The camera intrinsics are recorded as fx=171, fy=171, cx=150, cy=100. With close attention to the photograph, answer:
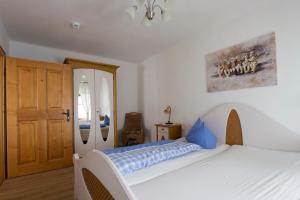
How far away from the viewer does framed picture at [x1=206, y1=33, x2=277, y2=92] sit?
2109 millimetres

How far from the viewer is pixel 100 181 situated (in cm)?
102

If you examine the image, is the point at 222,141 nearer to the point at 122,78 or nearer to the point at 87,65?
the point at 87,65

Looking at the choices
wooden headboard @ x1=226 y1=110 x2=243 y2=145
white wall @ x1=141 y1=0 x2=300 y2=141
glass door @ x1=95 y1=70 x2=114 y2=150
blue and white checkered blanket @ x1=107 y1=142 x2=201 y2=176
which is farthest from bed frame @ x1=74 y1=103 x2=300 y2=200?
glass door @ x1=95 y1=70 x2=114 y2=150

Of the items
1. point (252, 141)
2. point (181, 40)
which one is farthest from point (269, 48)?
point (181, 40)

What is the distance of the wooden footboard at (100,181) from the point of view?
2.73 feet

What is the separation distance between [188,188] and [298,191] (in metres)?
0.69

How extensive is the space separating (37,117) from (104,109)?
1.14m

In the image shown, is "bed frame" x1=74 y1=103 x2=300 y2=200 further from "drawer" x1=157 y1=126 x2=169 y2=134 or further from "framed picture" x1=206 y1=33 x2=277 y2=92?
"drawer" x1=157 y1=126 x2=169 y2=134

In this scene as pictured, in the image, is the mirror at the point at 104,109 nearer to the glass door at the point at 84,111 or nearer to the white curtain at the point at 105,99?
the white curtain at the point at 105,99

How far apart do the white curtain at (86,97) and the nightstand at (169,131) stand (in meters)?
Answer: 1.36

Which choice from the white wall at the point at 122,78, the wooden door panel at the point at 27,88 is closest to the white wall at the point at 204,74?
the white wall at the point at 122,78

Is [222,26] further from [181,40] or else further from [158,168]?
[158,168]

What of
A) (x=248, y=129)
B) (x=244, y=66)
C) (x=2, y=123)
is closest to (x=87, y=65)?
(x=2, y=123)

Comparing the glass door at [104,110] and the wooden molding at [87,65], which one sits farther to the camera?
the glass door at [104,110]
